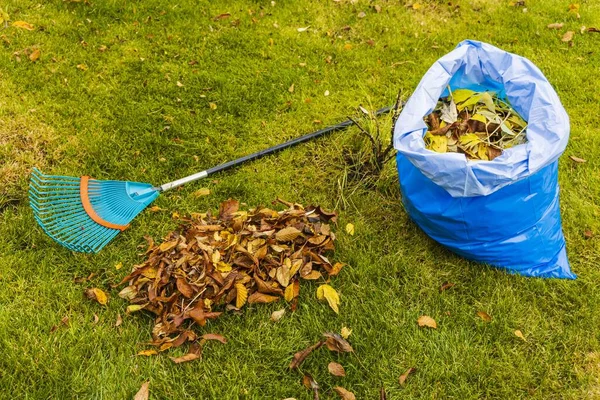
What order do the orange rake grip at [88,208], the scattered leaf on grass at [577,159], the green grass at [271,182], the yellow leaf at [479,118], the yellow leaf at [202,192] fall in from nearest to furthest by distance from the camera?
the green grass at [271,182], the yellow leaf at [479,118], the orange rake grip at [88,208], the yellow leaf at [202,192], the scattered leaf on grass at [577,159]

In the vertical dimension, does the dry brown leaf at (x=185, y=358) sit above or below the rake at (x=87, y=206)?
below

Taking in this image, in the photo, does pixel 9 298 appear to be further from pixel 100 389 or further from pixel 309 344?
pixel 309 344

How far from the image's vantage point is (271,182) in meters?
2.80

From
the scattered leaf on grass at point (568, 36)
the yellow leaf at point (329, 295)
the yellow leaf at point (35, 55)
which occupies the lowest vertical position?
the yellow leaf at point (329, 295)

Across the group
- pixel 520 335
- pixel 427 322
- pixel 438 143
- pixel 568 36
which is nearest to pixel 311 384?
pixel 427 322

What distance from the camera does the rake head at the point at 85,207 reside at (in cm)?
240

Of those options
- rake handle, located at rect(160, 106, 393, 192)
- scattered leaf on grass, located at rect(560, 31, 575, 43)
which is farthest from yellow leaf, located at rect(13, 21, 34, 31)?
scattered leaf on grass, located at rect(560, 31, 575, 43)

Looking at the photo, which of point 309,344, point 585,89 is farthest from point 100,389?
point 585,89

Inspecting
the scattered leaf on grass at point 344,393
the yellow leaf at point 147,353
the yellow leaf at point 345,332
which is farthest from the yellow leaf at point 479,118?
the yellow leaf at point 147,353

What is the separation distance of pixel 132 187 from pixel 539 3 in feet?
12.0

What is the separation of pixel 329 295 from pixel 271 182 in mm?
859

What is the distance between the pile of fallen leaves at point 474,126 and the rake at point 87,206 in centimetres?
133

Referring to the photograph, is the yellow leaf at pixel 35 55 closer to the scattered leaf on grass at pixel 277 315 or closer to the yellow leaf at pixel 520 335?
the scattered leaf on grass at pixel 277 315

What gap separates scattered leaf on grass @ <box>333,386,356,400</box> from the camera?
6.27ft
